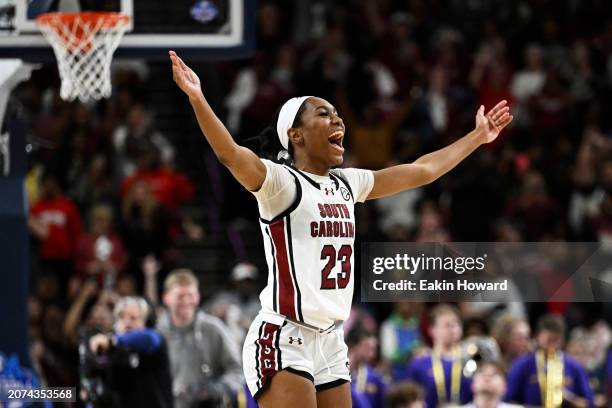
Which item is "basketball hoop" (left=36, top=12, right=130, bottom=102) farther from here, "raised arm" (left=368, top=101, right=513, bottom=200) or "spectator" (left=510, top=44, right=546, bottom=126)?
"spectator" (left=510, top=44, right=546, bottom=126)

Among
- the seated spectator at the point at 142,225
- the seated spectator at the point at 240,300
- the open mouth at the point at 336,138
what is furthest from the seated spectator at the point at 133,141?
the open mouth at the point at 336,138

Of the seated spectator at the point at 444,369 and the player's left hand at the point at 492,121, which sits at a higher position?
the player's left hand at the point at 492,121

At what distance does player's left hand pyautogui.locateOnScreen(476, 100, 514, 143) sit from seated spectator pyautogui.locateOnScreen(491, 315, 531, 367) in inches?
163

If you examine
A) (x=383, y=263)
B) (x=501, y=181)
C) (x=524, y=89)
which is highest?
(x=524, y=89)

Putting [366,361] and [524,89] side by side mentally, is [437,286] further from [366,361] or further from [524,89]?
[524,89]

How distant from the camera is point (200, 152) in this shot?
16.6 meters

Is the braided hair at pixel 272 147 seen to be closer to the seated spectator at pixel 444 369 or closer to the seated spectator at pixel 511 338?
the seated spectator at pixel 444 369

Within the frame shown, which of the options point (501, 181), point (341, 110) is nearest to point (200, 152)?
point (341, 110)

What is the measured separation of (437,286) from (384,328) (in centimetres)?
523

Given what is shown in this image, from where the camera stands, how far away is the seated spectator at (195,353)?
33.9ft

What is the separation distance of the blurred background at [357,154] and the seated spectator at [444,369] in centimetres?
59

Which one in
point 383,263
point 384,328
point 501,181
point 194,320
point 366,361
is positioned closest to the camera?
point 383,263

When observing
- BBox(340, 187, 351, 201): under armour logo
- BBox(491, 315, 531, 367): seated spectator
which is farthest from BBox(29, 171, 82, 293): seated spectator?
BBox(340, 187, 351, 201): under armour logo

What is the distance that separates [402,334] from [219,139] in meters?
7.16
